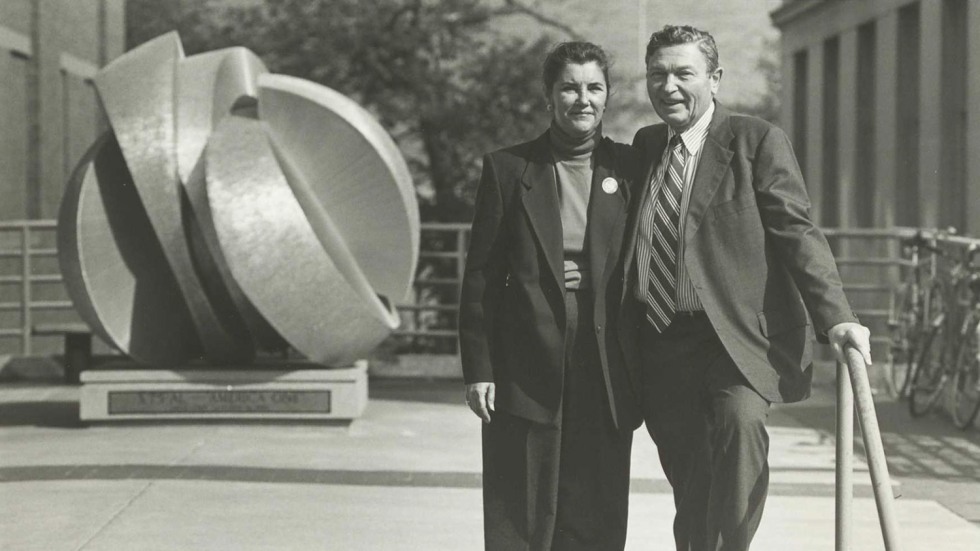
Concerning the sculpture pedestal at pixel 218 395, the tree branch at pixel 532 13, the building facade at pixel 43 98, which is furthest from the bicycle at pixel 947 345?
the tree branch at pixel 532 13

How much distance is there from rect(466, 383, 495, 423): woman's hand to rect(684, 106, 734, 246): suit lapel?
2.50ft

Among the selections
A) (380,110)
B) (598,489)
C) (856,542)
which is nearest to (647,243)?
(598,489)

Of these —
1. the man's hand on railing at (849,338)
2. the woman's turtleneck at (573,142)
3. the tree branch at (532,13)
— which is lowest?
the man's hand on railing at (849,338)

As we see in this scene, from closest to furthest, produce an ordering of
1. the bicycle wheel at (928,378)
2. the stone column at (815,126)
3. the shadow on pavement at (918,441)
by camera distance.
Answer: the shadow on pavement at (918,441) → the bicycle wheel at (928,378) → the stone column at (815,126)

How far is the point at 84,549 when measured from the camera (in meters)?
7.12

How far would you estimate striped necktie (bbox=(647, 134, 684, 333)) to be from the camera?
5.17m

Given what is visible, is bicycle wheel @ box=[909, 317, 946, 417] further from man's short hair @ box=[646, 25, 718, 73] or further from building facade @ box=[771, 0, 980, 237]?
man's short hair @ box=[646, 25, 718, 73]

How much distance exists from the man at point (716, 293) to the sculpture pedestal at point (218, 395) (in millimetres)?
6517

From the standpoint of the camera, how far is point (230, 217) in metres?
10.9

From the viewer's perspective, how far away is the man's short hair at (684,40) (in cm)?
512

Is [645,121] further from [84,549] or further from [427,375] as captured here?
[84,549]

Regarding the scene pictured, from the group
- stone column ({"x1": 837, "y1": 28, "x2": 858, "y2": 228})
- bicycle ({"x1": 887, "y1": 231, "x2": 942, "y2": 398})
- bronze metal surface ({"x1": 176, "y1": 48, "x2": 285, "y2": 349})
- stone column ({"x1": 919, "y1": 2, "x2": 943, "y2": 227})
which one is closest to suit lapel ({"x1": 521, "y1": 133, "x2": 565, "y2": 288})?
bronze metal surface ({"x1": 176, "y1": 48, "x2": 285, "y2": 349})

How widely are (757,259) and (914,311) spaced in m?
9.22

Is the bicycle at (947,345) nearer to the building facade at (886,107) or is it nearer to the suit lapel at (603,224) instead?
the building facade at (886,107)
